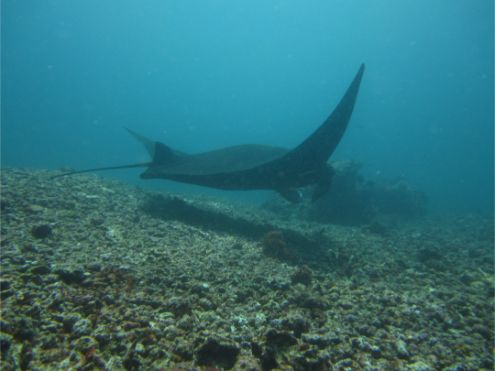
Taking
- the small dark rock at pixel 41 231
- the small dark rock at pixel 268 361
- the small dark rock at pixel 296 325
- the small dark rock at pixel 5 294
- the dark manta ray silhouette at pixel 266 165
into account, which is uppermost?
the dark manta ray silhouette at pixel 266 165

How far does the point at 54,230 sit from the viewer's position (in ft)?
16.4

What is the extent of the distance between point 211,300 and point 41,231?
3.10 meters

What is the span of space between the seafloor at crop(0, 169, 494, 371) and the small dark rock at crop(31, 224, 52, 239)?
0.02 metres

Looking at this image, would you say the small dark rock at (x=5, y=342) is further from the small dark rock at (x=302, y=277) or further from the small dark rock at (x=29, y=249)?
the small dark rock at (x=302, y=277)

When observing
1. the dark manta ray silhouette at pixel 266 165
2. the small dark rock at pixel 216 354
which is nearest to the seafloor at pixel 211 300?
the small dark rock at pixel 216 354

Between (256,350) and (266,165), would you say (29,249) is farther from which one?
(266,165)

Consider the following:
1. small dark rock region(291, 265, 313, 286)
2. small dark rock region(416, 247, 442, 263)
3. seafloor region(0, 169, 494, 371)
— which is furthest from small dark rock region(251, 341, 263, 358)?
small dark rock region(416, 247, 442, 263)

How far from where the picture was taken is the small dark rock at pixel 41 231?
461 centimetres

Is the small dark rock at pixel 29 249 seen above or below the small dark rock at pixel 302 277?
above

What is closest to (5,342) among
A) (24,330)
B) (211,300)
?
(24,330)

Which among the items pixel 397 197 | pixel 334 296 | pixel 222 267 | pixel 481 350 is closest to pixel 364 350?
pixel 334 296

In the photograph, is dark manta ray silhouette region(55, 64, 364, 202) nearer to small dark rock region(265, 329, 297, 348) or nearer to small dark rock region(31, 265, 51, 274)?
small dark rock region(31, 265, 51, 274)

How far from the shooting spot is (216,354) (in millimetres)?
2521

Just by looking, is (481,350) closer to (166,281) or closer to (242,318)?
(242,318)
